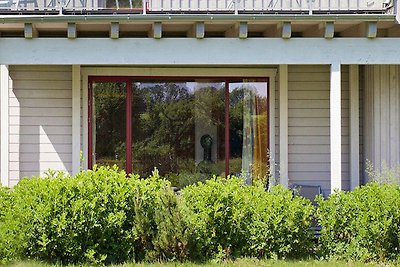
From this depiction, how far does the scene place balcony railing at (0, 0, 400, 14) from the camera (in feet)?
34.5

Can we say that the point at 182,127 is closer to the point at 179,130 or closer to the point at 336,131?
the point at 179,130

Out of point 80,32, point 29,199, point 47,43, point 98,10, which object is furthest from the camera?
point 80,32

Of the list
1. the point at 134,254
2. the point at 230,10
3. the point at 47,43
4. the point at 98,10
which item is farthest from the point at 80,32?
the point at 134,254

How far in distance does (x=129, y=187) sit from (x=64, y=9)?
11.3 ft

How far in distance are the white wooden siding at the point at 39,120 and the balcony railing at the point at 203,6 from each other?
4.92 ft

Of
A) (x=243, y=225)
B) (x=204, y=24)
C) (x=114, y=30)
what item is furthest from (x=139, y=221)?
(x=204, y=24)

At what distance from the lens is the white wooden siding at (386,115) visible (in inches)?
446

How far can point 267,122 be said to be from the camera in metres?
12.2

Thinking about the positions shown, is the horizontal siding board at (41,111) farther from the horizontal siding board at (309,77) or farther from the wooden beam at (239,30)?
the horizontal siding board at (309,77)

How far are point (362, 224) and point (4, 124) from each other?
251 inches

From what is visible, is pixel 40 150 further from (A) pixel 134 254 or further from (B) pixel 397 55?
(B) pixel 397 55

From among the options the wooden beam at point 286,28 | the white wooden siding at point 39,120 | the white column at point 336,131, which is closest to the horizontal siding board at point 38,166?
the white wooden siding at point 39,120

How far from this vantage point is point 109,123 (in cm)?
1201

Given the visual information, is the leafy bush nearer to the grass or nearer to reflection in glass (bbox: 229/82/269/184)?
the grass
